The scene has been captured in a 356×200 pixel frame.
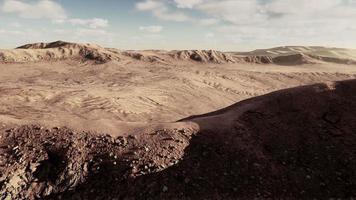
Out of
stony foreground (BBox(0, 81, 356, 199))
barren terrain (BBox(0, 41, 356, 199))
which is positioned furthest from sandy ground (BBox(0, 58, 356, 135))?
stony foreground (BBox(0, 81, 356, 199))

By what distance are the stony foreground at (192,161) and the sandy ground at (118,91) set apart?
2.35 feet

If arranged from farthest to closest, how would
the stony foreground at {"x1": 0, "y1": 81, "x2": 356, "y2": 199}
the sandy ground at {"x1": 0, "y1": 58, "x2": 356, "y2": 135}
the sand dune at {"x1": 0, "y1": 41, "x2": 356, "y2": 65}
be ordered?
the sand dune at {"x1": 0, "y1": 41, "x2": 356, "y2": 65}, the sandy ground at {"x1": 0, "y1": 58, "x2": 356, "y2": 135}, the stony foreground at {"x1": 0, "y1": 81, "x2": 356, "y2": 199}

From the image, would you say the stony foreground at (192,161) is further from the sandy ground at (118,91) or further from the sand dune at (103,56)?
the sand dune at (103,56)

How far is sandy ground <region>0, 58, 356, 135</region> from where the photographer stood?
14.7 m

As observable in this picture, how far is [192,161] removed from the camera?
692cm

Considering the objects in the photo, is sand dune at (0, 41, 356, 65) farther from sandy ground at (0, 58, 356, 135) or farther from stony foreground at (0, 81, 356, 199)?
stony foreground at (0, 81, 356, 199)

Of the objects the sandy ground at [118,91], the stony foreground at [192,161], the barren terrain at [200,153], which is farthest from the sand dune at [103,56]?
the stony foreground at [192,161]

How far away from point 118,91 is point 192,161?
13586mm

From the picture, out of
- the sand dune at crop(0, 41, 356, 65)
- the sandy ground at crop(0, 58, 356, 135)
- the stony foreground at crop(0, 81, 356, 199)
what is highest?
the stony foreground at crop(0, 81, 356, 199)

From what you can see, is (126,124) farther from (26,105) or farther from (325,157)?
(26,105)

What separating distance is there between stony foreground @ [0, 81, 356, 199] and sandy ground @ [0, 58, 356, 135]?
72cm

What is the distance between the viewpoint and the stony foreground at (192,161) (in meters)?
6.32

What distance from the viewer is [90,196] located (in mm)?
6180

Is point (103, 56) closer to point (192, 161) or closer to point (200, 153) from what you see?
point (200, 153)
